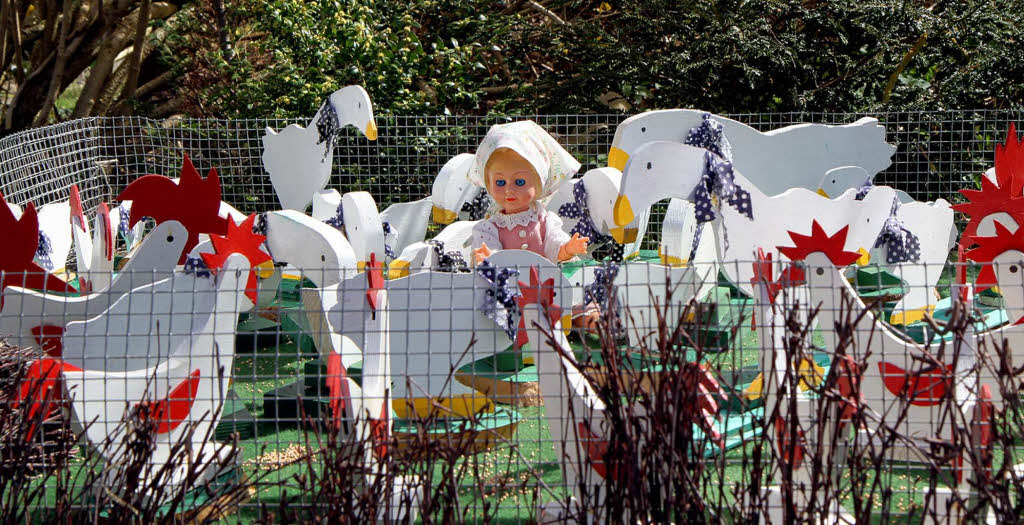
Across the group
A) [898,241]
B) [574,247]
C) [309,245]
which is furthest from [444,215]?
[898,241]

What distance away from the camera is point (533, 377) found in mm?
3242

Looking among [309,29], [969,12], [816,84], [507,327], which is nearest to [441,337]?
[507,327]

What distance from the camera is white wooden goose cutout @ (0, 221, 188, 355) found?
283 cm

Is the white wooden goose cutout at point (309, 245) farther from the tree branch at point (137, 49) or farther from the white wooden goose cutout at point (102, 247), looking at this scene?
the tree branch at point (137, 49)

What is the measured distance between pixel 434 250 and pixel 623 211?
3.03 ft

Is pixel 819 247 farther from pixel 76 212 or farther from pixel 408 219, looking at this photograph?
pixel 76 212

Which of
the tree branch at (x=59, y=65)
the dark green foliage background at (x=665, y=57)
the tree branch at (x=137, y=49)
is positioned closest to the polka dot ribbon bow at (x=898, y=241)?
the dark green foliage background at (x=665, y=57)

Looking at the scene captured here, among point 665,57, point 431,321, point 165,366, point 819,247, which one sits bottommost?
point 165,366

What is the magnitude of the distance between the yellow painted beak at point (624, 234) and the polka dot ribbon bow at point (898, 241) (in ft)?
2.96

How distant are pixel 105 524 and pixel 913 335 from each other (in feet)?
9.29

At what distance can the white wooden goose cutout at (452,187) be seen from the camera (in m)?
4.55

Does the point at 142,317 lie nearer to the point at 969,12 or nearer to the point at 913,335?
the point at 913,335

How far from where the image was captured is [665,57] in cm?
663

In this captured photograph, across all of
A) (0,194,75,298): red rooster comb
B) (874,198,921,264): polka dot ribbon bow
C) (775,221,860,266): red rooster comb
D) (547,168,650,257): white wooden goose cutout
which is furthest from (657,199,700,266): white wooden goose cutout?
(0,194,75,298): red rooster comb
